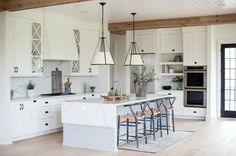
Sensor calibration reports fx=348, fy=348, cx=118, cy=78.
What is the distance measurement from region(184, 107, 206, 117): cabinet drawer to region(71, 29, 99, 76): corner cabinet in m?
2.98

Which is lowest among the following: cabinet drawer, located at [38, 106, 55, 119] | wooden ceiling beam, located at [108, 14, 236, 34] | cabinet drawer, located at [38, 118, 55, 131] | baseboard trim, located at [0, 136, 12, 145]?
baseboard trim, located at [0, 136, 12, 145]

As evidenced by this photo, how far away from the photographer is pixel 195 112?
33.4 ft

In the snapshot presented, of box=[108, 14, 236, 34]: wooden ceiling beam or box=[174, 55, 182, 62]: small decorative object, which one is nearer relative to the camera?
box=[108, 14, 236, 34]: wooden ceiling beam

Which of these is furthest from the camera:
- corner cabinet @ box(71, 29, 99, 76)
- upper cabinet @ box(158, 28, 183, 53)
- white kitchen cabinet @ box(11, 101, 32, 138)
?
upper cabinet @ box(158, 28, 183, 53)

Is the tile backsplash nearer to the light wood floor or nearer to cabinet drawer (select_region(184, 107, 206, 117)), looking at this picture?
the light wood floor

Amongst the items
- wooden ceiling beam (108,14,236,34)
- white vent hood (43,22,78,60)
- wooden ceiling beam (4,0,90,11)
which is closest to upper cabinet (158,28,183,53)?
wooden ceiling beam (108,14,236,34)

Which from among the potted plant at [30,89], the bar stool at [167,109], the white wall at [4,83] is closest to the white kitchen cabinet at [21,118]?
the white wall at [4,83]

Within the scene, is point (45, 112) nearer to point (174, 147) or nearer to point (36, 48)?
point (36, 48)

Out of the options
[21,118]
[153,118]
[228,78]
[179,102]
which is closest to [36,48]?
[21,118]

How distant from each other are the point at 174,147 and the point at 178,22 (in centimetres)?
364

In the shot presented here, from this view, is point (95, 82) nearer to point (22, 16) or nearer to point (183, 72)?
point (183, 72)

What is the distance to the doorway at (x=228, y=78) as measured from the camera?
10.2m

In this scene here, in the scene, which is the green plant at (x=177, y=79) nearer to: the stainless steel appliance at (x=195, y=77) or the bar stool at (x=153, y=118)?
the stainless steel appliance at (x=195, y=77)

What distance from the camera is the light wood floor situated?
6004mm
